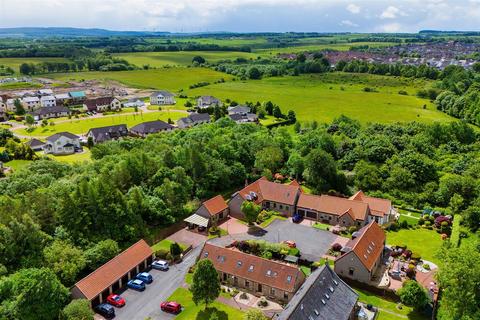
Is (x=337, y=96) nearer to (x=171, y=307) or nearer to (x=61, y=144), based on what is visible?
(x=61, y=144)

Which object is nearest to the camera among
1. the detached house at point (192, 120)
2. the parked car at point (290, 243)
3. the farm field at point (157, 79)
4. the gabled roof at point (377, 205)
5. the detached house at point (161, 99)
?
the parked car at point (290, 243)

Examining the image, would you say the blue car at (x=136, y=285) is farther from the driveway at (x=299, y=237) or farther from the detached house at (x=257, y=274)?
the driveway at (x=299, y=237)

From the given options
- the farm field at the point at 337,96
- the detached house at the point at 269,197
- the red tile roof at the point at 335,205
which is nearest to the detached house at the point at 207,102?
the farm field at the point at 337,96

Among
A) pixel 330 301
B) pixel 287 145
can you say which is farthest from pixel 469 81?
pixel 330 301

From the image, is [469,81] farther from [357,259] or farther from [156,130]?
[357,259]

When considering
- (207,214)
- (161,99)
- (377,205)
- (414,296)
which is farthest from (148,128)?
(414,296)

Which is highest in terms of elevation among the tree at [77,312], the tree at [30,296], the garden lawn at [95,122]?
the tree at [30,296]
